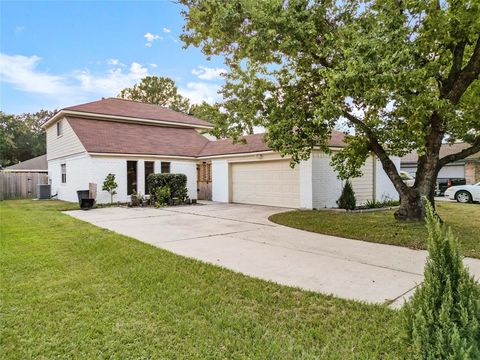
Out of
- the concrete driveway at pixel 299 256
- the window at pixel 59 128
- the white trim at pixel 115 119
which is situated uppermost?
the white trim at pixel 115 119

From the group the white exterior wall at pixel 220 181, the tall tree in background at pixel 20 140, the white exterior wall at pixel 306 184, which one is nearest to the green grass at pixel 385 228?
the white exterior wall at pixel 306 184

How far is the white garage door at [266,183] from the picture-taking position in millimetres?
14195

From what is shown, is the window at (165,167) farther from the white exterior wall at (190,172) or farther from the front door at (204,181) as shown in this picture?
the front door at (204,181)

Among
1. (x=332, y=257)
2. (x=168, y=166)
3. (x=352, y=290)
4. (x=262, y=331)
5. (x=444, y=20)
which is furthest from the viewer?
(x=168, y=166)

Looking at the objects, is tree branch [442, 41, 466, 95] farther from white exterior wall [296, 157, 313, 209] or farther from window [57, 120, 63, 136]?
window [57, 120, 63, 136]

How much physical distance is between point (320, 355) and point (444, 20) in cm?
742

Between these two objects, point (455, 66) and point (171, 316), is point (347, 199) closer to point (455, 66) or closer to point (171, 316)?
point (455, 66)

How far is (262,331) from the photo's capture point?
10.0ft

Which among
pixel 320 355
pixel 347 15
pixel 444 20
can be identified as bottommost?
pixel 320 355

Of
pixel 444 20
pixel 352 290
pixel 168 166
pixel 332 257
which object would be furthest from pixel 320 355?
pixel 168 166

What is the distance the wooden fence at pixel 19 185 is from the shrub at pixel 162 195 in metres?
11.2

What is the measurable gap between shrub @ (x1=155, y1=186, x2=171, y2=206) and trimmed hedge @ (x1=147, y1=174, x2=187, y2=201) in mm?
200

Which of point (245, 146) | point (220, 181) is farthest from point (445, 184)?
point (220, 181)

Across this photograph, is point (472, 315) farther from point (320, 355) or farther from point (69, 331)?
point (69, 331)
